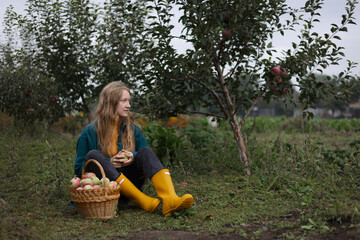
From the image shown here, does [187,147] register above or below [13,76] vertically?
below

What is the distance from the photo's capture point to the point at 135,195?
11.1 ft

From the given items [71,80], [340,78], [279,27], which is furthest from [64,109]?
[340,78]

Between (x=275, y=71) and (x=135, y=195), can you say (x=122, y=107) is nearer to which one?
(x=135, y=195)

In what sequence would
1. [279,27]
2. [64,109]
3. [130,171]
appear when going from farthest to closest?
[64,109] < [279,27] < [130,171]

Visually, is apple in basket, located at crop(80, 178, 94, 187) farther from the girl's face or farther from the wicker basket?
the girl's face

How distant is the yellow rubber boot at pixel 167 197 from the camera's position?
3.17m

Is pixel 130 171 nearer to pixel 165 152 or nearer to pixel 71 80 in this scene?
pixel 165 152

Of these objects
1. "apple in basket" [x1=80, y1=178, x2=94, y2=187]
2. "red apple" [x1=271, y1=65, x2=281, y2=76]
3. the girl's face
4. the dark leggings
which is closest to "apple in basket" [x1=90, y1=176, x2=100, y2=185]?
"apple in basket" [x1=80, y1=178, x2=94, y2=187]

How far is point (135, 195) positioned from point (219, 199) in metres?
0.87

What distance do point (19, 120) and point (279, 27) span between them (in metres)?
5.17

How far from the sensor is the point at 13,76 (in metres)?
7.13

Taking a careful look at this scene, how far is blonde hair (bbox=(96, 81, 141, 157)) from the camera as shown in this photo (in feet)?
11.8

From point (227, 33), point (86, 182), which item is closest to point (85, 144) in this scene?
→ point (86, 182)

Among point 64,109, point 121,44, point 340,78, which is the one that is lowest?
point 64,109
